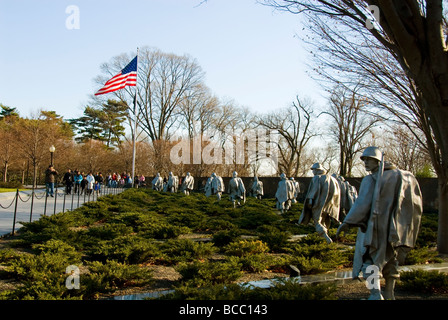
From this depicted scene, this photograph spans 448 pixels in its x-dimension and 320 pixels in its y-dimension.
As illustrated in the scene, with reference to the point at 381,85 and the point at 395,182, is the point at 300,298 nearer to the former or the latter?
the point at 395,182

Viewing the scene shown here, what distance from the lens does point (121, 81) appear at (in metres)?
24.8

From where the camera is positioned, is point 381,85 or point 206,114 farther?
point 206,114

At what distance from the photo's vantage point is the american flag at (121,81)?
23.0 m

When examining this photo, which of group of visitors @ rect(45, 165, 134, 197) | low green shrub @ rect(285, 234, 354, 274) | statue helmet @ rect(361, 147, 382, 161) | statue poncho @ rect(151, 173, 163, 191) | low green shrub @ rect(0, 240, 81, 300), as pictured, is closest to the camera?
low green shrub @ rect(0, 240, 81, 300)

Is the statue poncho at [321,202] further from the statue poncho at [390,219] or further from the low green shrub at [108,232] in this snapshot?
the statue poncho at [390,219]

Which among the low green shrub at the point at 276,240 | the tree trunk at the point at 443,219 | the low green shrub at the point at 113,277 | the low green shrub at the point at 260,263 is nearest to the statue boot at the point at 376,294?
the low green shrub at the point at 260,263

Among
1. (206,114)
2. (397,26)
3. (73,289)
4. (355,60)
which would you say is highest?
(206,114)

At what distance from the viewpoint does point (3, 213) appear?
1470 cm

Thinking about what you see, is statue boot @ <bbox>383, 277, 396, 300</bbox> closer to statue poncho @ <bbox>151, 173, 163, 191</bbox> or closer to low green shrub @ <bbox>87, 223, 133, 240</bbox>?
low green shrub @ <bbox>87, 223, 133, 240</bbox>

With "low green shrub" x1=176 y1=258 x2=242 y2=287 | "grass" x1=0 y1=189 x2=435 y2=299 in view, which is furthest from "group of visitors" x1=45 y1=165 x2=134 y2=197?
"low green shrub" x1=176 y1=258 x2=242 y2=287

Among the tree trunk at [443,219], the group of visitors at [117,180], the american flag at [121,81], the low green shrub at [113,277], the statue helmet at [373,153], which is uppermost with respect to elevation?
the american flag at [121,81]

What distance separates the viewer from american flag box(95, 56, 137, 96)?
75.4ft

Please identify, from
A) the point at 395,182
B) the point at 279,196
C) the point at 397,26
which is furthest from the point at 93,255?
the point at 279,196
